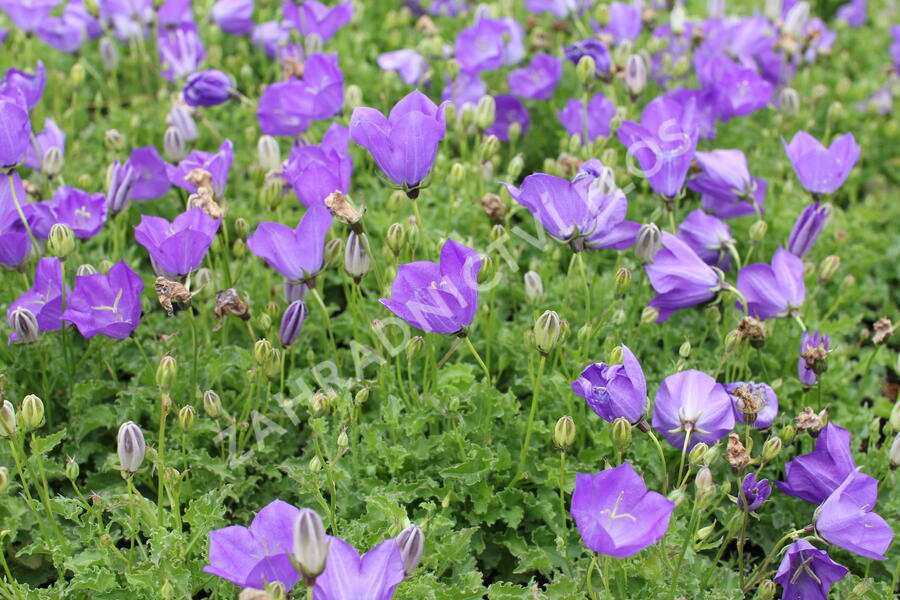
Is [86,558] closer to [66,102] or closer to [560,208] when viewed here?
[560,208]

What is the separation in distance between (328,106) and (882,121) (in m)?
3.08

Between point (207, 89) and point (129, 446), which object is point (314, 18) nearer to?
point (207, 89)

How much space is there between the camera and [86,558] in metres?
2.48

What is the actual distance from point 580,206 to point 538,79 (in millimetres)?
1933

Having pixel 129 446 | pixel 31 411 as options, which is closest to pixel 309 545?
pixel 129 446

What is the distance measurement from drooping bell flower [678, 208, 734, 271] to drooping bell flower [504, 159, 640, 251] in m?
0.48

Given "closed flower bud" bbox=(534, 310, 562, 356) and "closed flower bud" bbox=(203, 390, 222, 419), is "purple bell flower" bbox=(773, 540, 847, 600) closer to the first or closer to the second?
"closed flower bud" bbox=(534, 310, 562, 356)

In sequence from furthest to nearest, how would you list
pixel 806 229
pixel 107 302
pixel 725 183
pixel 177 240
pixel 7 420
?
pixel 725 183
pixel 806 229
pixel 107 302
pixel 177 240
pixel 7 420

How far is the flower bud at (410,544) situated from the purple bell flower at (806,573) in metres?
0.95

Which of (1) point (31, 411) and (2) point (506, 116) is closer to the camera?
(1) point (31, 411)

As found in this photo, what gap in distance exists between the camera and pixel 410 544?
2139 mm

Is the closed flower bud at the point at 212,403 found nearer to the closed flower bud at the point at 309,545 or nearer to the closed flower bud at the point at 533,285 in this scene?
the closed flower bud at the point at 309,545

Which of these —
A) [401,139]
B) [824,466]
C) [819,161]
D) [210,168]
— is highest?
[401,139]

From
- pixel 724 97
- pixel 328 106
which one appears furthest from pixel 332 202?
pixel 724 97
